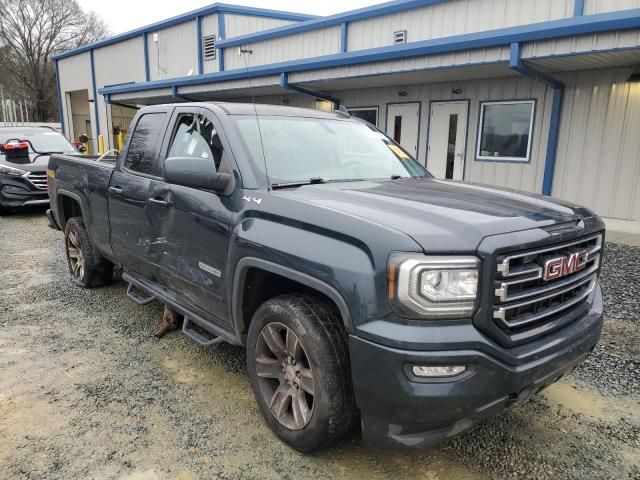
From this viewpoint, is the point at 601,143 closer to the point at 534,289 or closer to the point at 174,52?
the point at 534,289

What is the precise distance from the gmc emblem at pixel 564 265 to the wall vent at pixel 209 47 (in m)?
20.4

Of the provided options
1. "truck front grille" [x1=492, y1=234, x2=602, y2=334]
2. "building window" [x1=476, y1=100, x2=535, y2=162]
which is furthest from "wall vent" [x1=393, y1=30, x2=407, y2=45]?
"truck front grille" [x1=492, y1=234, x2=602, y2=334]

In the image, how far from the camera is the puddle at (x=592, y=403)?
316 centimetres

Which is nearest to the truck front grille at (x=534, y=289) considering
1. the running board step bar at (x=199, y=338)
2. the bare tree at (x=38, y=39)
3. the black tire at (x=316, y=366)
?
the black tire at (x=316, y=366)

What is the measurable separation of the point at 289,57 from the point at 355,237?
15.6 metres

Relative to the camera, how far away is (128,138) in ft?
14.2

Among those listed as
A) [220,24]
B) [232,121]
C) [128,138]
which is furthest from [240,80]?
[232,121]

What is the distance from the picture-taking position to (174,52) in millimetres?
22688

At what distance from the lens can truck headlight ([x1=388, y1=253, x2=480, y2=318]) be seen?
81.2 inches

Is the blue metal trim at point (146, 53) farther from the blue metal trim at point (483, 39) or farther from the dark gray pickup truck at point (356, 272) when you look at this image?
the dark gray pickup truck at point (356, 272)

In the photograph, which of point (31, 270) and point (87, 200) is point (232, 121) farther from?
point (31, 270)

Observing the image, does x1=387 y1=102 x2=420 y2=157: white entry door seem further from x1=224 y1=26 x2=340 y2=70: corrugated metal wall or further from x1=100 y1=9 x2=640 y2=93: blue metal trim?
x1=224 y1=26 x2=340 y2=70: corrugated metal wall

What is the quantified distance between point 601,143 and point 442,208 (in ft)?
29.2

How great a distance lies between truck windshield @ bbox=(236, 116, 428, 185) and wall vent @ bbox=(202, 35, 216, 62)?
61.3ft
